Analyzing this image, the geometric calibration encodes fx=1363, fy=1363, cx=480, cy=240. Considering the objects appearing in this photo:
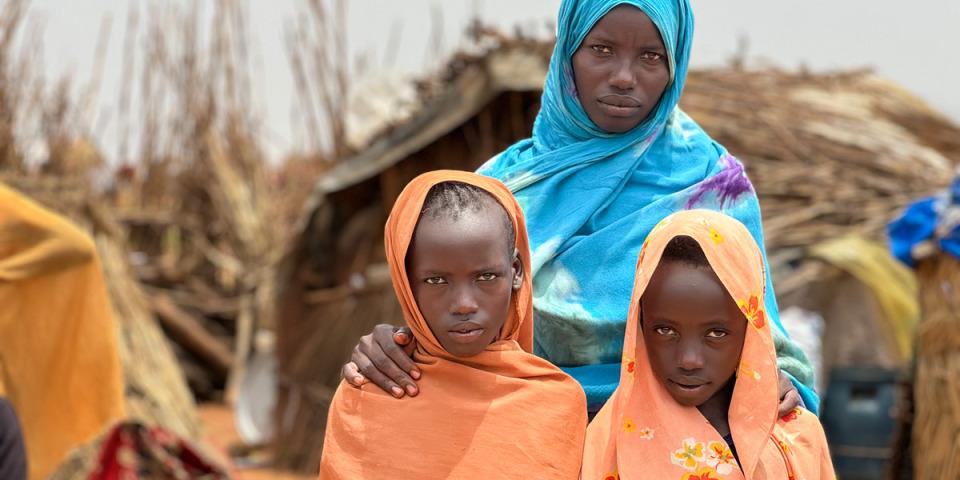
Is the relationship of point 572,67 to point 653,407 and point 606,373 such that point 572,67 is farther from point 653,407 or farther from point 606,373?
point 653,407

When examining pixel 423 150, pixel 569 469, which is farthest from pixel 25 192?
pixel 569 469

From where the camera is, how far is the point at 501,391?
7.61ft

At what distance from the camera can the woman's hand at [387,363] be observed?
7.63 ft

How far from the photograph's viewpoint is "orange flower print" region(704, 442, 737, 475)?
2.18 m

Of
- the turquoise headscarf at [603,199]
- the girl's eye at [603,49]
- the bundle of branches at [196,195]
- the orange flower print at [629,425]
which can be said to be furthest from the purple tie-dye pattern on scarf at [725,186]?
the bundle of branches at [196,195]

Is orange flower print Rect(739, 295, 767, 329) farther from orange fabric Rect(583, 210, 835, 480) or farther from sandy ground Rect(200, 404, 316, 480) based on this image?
sandy ground Rect(200, 404, 316, 480)

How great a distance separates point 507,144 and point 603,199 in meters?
4.48

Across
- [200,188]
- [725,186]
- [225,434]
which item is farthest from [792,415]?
[200,188]

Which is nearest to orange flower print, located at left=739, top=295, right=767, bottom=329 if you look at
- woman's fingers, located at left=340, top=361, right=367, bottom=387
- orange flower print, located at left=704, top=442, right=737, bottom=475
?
orange flower print, located at left=704, top=442, right=737, bottom=475

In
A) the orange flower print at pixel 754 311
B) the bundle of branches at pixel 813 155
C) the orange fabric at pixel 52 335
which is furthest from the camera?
the bundle of branches at pixel 813 155

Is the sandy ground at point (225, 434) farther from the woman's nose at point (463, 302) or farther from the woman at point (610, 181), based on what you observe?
the woman's nose at point (463, 302)

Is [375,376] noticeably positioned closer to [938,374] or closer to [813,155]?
[938,374]

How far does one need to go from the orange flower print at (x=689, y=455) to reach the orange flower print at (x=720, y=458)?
0.05 ft

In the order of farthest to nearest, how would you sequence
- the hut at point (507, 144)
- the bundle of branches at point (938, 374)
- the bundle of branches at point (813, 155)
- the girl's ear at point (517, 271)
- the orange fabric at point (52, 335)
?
the bundle of branches at point (813, 155)
the hut at point (507, 144)
the orange fabric at point (52, 335)
the bundle of branches at point (938, 374)
the girl's ear at point (517, 271)
